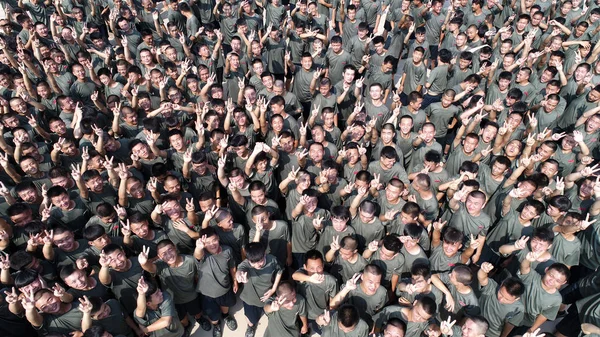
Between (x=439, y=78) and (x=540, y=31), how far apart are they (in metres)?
4.94

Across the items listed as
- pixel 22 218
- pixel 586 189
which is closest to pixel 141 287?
pixel 22 218

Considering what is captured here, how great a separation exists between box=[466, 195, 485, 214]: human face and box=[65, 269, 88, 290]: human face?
19.2ft

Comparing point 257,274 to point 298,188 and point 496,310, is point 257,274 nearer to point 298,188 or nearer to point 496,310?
point 298,188

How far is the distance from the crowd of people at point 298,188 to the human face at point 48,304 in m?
0.02

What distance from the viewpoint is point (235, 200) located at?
21.7ft

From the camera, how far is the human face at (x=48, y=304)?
4.50m

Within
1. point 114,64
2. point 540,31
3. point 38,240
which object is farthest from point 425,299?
point 540,31

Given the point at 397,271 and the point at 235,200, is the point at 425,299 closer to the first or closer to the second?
the point at 397,271

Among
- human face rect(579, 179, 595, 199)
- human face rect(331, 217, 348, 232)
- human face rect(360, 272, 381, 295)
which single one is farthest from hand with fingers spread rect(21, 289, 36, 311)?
human face rect(579, 179, 595, 199)

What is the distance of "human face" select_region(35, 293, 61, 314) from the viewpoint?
14.8 feet

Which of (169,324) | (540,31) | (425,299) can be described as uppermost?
(540,31)

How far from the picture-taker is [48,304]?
454 centimetres

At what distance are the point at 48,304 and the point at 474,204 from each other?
6.18 m

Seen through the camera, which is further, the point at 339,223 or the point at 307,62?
the point at 307,62
